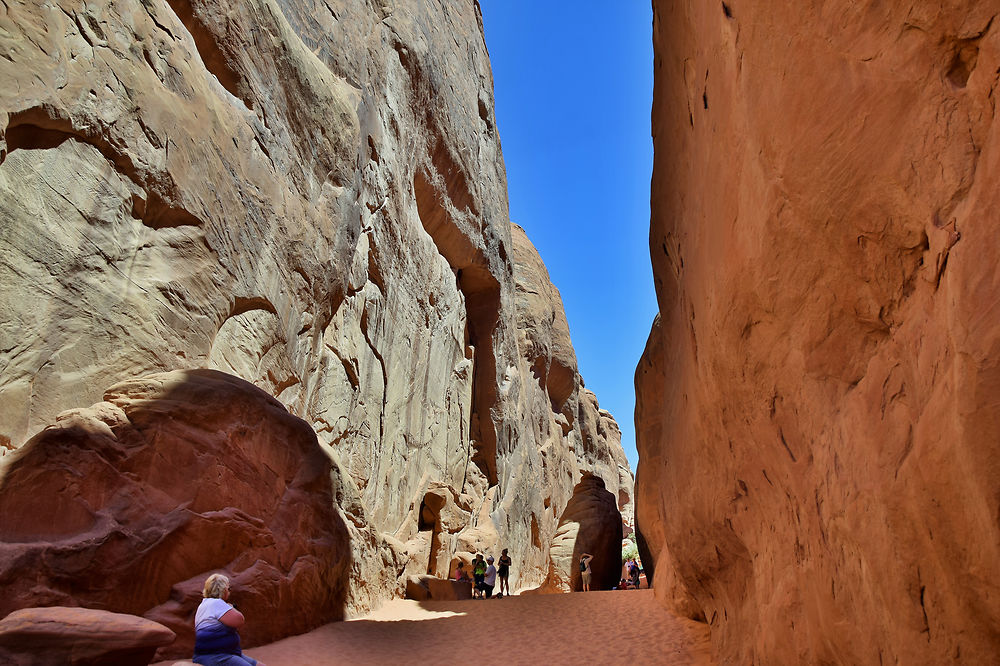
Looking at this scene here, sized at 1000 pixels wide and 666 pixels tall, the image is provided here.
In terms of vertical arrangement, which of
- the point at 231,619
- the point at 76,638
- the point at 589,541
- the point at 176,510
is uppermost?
the point at 589,541

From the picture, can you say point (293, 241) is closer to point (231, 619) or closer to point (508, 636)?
point (508, 636)

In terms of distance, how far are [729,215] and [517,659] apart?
7892 mm

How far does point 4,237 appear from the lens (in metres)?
7.39

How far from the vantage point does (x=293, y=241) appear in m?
13.4

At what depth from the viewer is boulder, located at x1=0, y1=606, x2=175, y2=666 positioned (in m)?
5.00

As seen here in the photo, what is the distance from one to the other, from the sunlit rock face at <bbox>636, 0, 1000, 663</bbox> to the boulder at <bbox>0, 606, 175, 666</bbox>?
227 inches

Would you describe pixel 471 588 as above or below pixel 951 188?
below

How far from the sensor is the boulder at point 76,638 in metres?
5.00

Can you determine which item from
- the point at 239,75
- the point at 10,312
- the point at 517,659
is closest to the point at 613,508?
the point at 517,659

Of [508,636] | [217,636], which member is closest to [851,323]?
[217,636]

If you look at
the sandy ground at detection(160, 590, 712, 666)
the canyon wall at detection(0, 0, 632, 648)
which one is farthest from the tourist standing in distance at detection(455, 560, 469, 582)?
the sandy ground at detection(160, 590, 712, 666)

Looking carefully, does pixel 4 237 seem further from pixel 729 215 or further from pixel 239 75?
pixel 729 215

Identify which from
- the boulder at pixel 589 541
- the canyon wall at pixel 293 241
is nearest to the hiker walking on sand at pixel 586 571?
the boulder at pixel 589 541

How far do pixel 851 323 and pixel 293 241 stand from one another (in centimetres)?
1109
